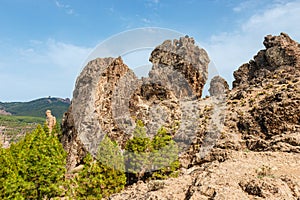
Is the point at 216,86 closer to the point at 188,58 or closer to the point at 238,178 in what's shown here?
the point at 188,58

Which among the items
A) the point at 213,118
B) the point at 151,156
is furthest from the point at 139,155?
the point at 213,118

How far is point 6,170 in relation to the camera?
26.5 m

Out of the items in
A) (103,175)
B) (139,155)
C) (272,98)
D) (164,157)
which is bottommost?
(103,175)

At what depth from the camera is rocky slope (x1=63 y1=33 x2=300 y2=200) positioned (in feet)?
38.1

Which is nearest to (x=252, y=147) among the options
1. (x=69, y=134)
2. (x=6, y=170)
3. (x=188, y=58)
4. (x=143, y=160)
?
(x=143, y=160)

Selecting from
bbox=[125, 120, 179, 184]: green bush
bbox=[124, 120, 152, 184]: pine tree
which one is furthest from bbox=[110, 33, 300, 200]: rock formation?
bbox=[124, 120, 152, 184]: pine tree

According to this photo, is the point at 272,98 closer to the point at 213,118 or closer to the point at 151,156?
the point at 213,118

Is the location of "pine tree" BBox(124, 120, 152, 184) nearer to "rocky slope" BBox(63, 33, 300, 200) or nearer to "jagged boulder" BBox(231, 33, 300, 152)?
"rocky slope" BBox(63, 33, 300, 200)

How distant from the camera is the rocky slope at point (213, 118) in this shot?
1161cm

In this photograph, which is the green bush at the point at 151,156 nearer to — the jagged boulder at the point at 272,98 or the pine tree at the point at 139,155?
the pine tree at the point at 139,155

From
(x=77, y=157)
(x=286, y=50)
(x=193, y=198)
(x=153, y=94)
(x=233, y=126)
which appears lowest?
(x=77, y=157)

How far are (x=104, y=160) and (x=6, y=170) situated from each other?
11.2 meters

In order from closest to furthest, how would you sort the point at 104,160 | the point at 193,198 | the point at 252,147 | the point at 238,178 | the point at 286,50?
the point at 193,198
the point at 238,178
the point at 252,147
the point at 104,160
the point at 286,50

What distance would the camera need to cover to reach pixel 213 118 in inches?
1505
